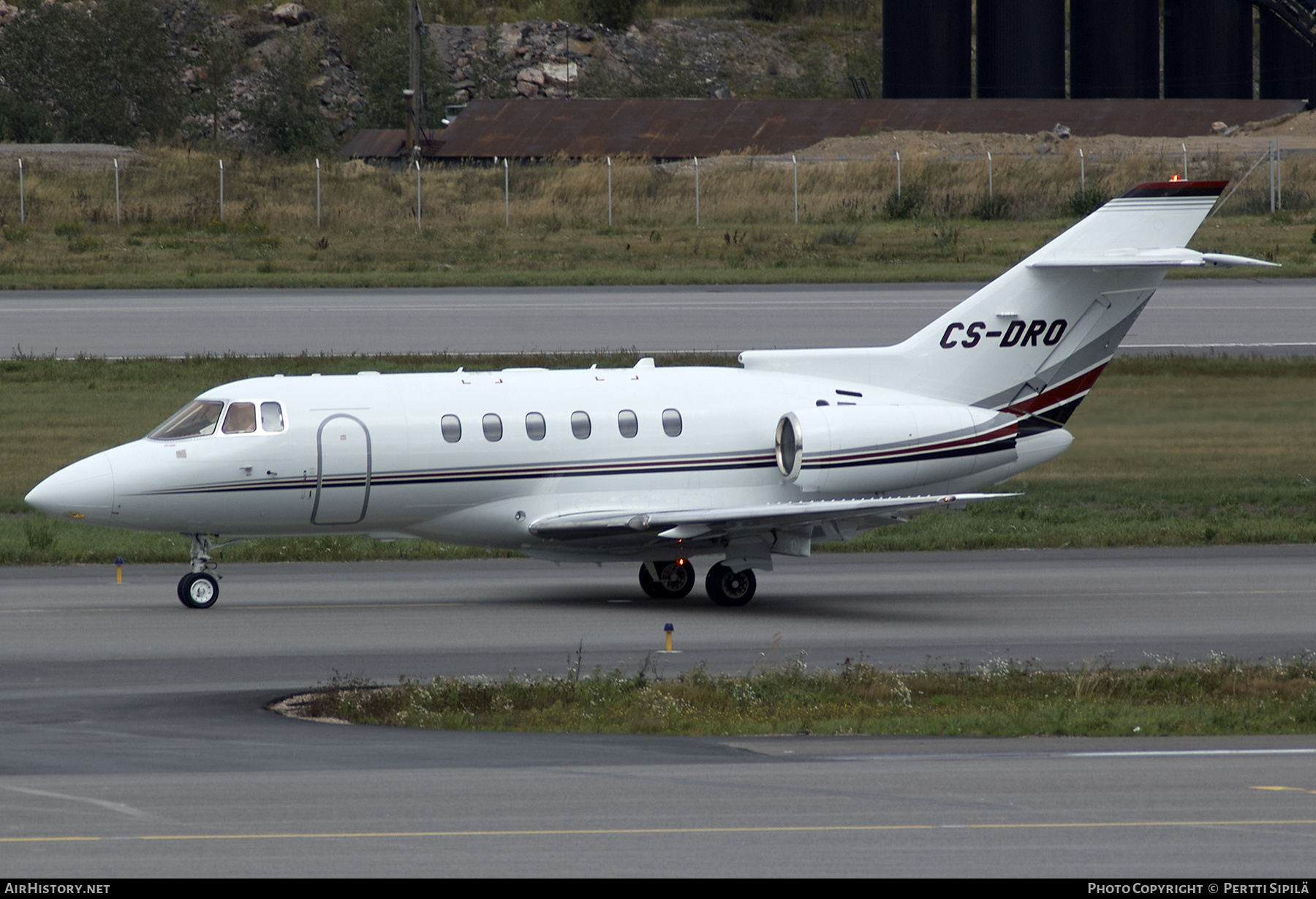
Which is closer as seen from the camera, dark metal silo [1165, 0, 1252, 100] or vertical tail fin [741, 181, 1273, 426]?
vertical tail fin [741, 181, 1273, 426]

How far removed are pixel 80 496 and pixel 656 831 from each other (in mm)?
12421

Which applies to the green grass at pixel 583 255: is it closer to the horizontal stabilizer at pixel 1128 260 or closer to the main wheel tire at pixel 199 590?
the horizontal stabilizer at pixel 1128 260

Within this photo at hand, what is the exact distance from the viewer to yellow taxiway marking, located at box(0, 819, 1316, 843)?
1073cm

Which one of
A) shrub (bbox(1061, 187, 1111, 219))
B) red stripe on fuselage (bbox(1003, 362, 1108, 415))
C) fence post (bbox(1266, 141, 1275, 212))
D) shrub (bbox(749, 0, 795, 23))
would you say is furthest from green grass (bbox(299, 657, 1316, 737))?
shrub (bbox(749, 0, 795, 23))

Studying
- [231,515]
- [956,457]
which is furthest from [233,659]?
[956,457]

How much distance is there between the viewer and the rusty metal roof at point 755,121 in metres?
77.6

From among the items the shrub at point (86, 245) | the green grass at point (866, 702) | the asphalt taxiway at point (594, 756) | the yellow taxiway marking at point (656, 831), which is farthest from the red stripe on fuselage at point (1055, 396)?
the shrub at point (86, 245)

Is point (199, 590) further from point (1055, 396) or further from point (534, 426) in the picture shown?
point (1055, 396)

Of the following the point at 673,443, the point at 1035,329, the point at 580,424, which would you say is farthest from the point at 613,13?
the point at 580,424

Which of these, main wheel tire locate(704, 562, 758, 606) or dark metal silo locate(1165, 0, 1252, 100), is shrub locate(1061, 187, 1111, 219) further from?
main wheel tire locate(704, 562, 758, 606)

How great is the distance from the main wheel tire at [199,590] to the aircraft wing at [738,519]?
4.21 meters

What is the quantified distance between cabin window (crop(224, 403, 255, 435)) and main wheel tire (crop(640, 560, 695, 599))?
5701 mm

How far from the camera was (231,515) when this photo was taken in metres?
21.4

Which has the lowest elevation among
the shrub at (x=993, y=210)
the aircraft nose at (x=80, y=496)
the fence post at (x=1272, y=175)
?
the aircraft nose at (x=80, y=496)
